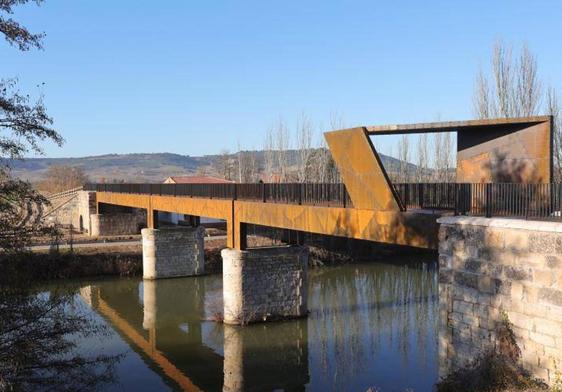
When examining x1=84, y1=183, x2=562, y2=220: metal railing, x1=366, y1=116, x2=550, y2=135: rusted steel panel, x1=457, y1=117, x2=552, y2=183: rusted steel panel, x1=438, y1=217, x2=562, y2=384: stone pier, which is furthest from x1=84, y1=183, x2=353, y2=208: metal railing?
x1=438, y1=217, x2=562, y2=384: stone pier

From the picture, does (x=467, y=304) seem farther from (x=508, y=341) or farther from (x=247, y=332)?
(x=247, y=332)

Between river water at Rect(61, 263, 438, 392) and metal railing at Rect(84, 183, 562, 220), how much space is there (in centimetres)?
510

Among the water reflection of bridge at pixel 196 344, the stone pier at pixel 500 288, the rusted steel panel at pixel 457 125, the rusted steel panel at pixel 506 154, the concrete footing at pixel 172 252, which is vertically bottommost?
the water reflection of bridge at pixel 196 344

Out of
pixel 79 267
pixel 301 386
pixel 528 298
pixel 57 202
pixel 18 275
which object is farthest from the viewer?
pixel 57 202

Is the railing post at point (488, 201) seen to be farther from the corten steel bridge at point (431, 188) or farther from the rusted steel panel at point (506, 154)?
the rusted steel panel at point (506, 154)

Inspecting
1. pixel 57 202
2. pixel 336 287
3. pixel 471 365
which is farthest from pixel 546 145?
pixel 57 202

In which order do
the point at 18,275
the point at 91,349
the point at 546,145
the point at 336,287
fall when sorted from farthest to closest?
the point at 336,287, the point at 91,349, the point at 546,145, the point at 18,275

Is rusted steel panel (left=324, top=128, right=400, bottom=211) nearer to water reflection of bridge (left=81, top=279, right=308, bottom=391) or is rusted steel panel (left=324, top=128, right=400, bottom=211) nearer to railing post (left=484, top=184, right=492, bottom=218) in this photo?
railing post (left=484, top=184, right=492, bottom=218)

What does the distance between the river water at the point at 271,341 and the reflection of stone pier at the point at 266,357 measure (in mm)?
32

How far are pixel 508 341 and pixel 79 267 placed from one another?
2819 cm

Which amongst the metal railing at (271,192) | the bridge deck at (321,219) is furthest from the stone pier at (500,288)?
the metal railing at (271,192)

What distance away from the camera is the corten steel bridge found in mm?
10508

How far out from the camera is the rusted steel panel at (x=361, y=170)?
12664 mm

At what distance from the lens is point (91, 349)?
18.8 metres
